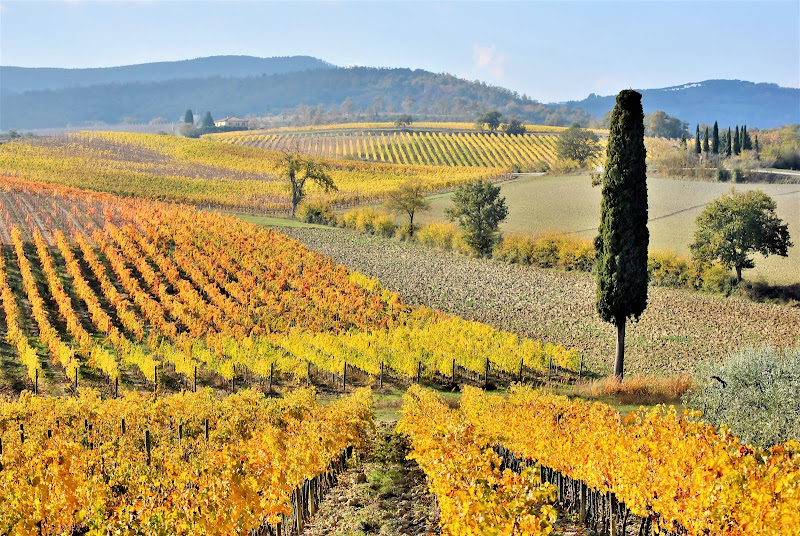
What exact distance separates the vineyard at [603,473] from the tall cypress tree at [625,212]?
33.9 ft

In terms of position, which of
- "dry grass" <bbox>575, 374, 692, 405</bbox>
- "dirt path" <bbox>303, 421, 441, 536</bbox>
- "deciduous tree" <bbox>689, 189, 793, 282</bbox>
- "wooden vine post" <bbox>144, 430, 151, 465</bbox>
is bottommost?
"dry grass" <bbox>575, 374, 692, 405</bbox>

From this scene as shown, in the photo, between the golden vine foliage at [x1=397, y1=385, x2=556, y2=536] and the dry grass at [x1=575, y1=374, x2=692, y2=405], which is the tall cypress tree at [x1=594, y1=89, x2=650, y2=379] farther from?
the golden vine foliage at [x1=397, y1=385, x2=556, y2=536]

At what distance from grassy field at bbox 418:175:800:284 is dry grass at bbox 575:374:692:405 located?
78.6ft

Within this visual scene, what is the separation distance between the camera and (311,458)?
1460 cm

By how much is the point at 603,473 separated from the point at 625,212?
15.9 metres

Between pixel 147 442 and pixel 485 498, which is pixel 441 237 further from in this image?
pixel 485 498

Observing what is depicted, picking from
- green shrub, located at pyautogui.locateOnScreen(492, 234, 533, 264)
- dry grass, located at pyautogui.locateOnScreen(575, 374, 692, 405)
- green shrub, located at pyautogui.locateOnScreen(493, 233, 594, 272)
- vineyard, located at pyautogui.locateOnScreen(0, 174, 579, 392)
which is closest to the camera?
dry grass, located at pyautogui.locateOnScreen(575, 374, 692, 405)

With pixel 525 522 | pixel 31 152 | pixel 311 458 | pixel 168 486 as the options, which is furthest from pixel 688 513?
pixel 31 152

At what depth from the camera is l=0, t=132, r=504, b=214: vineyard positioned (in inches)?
3059

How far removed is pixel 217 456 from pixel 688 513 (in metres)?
8.36

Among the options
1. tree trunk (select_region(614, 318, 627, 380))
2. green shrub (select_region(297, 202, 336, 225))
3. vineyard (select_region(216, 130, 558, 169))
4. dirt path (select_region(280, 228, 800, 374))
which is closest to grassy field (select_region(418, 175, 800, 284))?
green shrub (select_region(297, 202, 336, 225))

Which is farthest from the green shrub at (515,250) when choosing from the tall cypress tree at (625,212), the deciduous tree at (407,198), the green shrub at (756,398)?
the green shrub at (756,398)

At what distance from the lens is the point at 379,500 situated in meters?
15.8

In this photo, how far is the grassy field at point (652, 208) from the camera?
57294 millimetres
